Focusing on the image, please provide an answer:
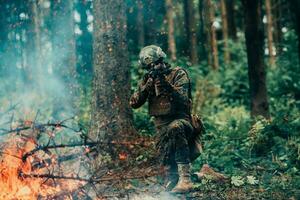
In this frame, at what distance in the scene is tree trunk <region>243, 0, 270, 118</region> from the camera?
38.8ft

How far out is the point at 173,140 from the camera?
24.2ft

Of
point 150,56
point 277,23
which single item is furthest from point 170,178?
point 277,23

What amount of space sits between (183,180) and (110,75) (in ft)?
10.1

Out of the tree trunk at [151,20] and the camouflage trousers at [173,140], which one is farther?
the tree trunk at [151,20]

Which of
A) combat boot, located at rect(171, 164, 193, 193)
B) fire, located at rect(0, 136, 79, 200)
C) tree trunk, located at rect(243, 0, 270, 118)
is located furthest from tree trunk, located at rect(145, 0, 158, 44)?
fire, located at rect(0, 136, 79, 200)

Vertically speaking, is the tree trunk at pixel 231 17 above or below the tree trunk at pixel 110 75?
above

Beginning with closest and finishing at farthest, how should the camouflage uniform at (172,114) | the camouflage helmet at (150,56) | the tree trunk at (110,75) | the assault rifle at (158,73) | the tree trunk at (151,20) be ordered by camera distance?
the assault rifle at (158,73)
the camouflage helmet at (150,56)
the camouflage uniform at (172,114)
the tree trunk at (110,75)
the tree trunk at (151,20)

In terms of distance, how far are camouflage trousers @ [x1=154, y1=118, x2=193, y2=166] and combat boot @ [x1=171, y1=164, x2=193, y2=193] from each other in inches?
3.6

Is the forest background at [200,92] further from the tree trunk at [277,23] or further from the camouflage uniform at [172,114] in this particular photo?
the tree trunk at [277,23]

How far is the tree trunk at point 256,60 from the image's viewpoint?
1181 cm

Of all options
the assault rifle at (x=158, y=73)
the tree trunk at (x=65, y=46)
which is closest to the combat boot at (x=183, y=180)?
the assault rifle at (x=158, y=73)

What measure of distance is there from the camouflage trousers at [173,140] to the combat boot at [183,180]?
0.09m

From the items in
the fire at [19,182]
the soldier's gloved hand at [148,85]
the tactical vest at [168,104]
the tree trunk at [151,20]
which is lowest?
the fire at [19,182]

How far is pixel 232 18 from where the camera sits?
85.2 feet
